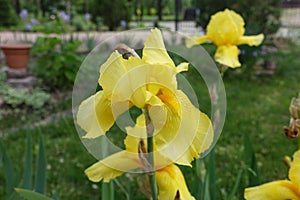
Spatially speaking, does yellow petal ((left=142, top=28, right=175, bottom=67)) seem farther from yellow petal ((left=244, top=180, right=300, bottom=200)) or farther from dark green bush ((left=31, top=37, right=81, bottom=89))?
dark green bush ((left=31, top=37, right=81, bottom=89))

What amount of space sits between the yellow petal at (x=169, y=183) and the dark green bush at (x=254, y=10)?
409 centimetres

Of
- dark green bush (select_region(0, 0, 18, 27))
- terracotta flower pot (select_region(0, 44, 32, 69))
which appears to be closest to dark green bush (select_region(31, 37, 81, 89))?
terracotta flower pot (select_region(0, 44, 32, 69))

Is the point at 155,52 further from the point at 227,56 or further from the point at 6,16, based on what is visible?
the point at 6,16

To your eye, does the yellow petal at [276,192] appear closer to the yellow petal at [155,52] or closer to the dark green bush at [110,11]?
the yellow petal at [155,52]

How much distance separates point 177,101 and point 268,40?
473 centimetres

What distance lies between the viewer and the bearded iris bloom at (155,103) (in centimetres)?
53

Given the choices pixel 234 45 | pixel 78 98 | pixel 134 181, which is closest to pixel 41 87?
pixel 134 181

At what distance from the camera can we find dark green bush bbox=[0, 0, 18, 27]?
8591mm

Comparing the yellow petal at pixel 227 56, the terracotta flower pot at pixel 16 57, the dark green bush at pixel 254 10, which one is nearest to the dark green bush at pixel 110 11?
the dark green bush at pixel 254 10

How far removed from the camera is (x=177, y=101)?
546 mm

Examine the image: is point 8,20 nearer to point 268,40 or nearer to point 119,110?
point 268,40

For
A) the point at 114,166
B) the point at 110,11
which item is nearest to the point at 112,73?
the point at 114,166

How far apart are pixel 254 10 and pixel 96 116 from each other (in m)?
4.42

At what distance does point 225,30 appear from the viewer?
1.35 metres
